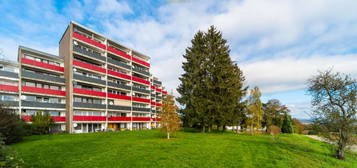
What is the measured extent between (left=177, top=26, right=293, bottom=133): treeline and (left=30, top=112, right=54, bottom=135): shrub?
75.0 ft

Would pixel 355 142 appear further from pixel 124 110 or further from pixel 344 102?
pixel 124 110

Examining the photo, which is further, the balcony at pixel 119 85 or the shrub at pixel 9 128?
the balcony at pixel 119 85

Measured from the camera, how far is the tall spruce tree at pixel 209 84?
94.1 ft

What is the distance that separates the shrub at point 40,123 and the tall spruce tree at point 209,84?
75.1ft

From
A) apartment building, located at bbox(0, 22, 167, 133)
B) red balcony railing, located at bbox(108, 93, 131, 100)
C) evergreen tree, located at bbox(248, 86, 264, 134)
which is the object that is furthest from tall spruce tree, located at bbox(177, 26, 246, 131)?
red balcony railing, located at bbox(108, 93, 131, 100)

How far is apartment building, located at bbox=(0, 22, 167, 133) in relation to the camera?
30.6 meters

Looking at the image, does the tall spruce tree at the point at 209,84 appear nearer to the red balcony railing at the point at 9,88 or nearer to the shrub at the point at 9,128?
the shrub at the point at 9,128

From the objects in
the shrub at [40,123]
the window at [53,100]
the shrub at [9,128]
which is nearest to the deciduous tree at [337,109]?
the shrub at [9,128]

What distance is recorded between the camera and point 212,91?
29781 mm

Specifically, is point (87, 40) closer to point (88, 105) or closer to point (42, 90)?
point (42, 90)

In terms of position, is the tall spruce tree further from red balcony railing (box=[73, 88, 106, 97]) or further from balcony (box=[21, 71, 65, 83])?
balcony (box=[21, 71, 65, 83])

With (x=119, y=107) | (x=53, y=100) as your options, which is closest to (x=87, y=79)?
(x=53, y=100)

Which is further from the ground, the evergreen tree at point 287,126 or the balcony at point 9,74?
the balcony at point 9,74

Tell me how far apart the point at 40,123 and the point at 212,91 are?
29.1 m
